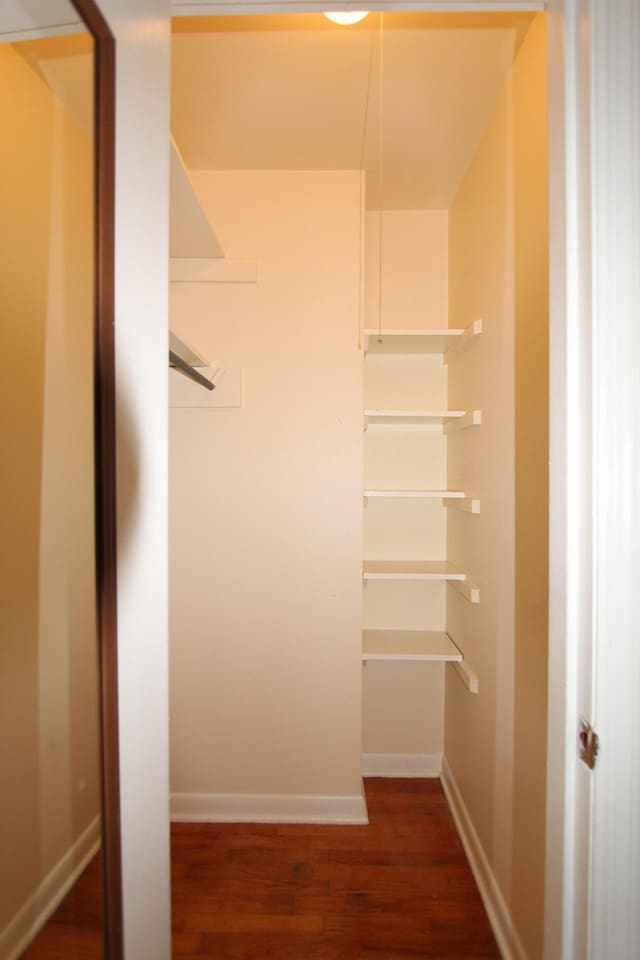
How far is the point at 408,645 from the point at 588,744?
1.40 meters

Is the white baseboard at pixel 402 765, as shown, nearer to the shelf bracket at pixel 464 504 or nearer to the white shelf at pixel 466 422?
the shelf bracket at pixel 464 504

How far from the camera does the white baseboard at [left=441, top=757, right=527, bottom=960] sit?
128 centimetres

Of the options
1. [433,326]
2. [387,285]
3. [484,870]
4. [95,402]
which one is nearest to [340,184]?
[387,285]

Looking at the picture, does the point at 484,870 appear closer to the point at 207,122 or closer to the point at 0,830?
the point at 0,830

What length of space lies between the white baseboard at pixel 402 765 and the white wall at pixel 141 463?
1.75m

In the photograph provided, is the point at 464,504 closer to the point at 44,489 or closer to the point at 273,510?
the point at 273,510

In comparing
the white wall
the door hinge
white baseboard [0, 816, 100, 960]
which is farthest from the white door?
white baseboard [0, 816, 100, 960]

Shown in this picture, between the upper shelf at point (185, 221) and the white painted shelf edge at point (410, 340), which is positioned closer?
the upper shelf at point (185, 221)

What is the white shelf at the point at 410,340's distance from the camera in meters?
1.84

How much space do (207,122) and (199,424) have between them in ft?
3.77

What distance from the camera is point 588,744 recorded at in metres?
0.64

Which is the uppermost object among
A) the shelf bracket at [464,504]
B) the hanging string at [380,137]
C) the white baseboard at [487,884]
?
the hanging string at [380,137]

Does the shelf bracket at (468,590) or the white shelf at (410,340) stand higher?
the white shelf at (410,340)

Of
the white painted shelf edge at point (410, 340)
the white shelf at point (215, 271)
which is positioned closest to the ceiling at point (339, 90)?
the white shelf at point (215, 271)
